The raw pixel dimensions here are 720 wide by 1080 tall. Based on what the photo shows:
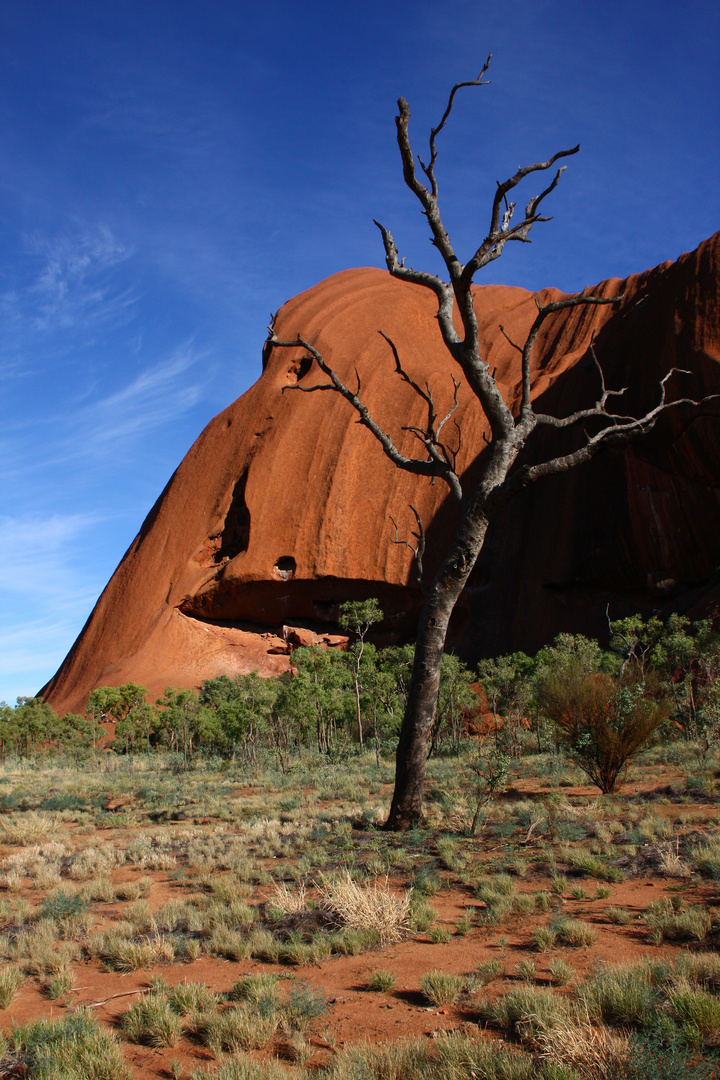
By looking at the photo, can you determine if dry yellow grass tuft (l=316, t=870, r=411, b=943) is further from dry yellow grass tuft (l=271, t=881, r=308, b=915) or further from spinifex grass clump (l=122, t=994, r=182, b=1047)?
spinifex grass clump (l=122, t=994, r=182, b=1047)

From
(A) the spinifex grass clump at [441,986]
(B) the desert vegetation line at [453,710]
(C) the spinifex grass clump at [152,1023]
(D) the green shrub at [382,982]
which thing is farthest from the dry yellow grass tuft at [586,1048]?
(B) the desert vegetation line at [453,710]

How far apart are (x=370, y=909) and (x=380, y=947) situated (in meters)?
0.30

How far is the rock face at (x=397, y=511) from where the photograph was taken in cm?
3297

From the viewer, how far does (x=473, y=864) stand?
265 inches

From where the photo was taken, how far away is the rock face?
108 ft

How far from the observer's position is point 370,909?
16.8 ft

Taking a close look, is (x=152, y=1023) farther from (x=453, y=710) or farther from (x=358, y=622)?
(x=358, y=622)

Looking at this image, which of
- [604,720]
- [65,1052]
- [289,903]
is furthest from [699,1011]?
[604,720]

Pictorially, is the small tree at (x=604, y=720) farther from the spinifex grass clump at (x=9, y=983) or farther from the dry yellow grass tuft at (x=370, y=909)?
the spinifex grass clump at (x=9, y=983)

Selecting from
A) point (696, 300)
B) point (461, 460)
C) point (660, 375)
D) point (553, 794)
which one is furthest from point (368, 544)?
point (553, 794)

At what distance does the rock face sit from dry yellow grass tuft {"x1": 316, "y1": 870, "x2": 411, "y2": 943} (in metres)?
27.4

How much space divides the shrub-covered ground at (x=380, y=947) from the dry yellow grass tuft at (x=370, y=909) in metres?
0.02

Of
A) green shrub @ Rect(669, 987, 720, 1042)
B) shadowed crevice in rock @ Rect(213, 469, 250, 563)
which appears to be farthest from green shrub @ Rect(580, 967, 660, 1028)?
shadowed crevice in rock @ Rect(213, 469, 250, 563)

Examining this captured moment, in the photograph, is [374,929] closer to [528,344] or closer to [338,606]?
[528,344]
